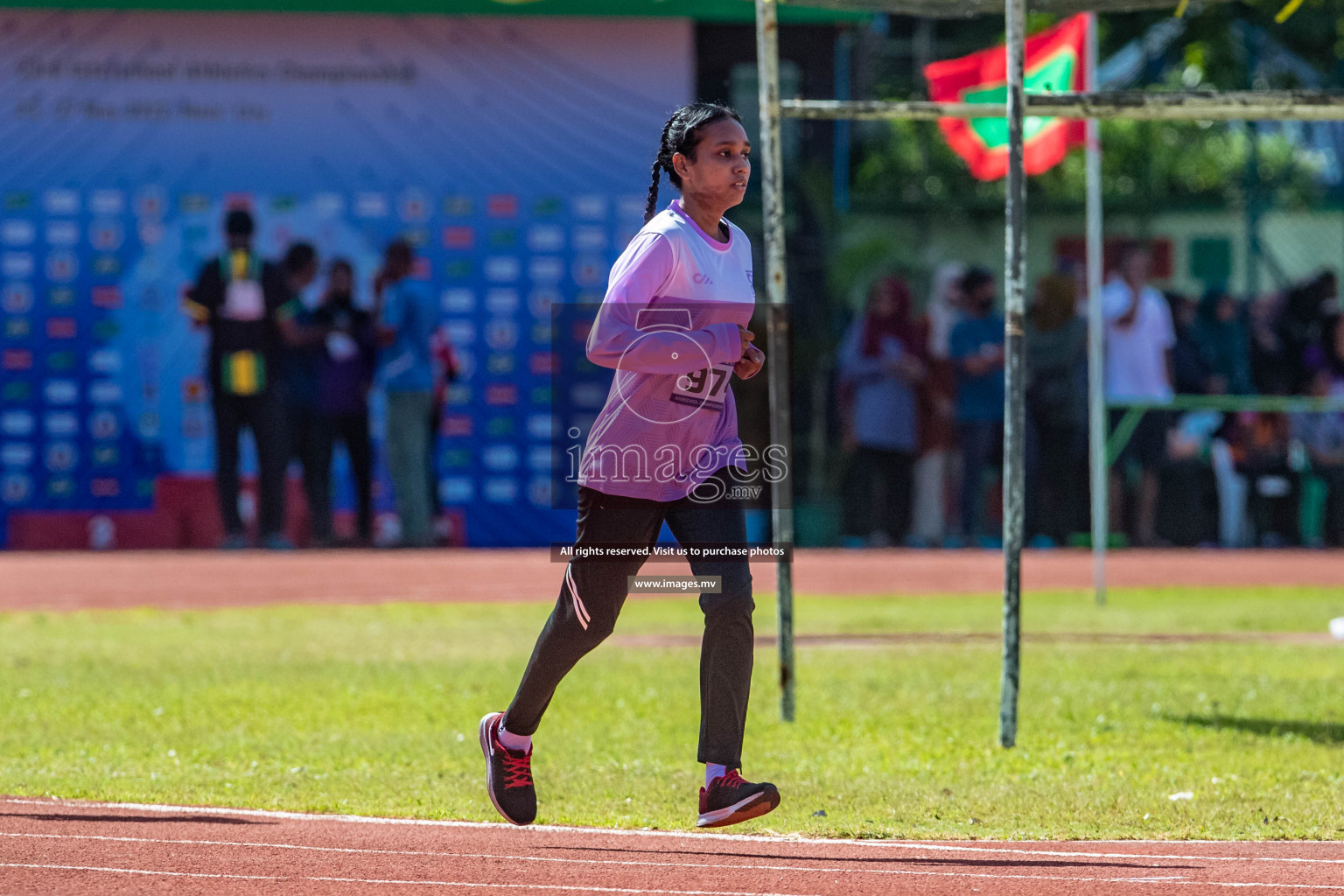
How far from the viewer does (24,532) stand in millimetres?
21703

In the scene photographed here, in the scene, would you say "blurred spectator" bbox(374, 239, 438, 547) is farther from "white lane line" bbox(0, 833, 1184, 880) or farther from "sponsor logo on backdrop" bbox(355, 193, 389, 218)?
"white lane line" bbox(0, 833, 1184, 880)

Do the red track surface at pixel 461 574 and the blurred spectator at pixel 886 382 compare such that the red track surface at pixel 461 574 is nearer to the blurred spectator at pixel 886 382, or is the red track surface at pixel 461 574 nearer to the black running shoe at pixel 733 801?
the blurred spectator at pixel 886 382

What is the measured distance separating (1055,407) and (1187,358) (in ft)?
4.94

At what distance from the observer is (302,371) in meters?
21.5

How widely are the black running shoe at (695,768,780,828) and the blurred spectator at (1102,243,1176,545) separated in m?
14.3

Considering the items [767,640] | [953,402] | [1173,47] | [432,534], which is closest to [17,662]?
[767,640]

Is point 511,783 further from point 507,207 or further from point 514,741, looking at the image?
point 507,207

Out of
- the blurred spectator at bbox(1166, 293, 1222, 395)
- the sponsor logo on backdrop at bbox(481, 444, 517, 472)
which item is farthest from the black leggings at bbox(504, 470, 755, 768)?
the sponsor logo on backdrop at bbox(481, 444, 517, 472)

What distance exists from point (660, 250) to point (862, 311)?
15.6 m

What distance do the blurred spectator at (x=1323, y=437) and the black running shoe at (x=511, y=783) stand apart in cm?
1633

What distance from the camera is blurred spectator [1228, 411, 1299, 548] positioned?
2106 centimetres

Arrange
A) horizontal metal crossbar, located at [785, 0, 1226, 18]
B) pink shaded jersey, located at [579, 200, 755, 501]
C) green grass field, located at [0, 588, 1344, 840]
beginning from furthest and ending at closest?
horizontal metal crossbar, located at [785, 0, 1226, 18] → green grass field, located at [0, 588, 1344, 840] → pink shaded jersey, located at [579, 200, 755, 501]

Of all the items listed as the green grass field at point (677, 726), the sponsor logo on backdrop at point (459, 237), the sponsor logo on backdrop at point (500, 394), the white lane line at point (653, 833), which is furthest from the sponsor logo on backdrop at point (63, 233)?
the white lane line at point (653, 833)

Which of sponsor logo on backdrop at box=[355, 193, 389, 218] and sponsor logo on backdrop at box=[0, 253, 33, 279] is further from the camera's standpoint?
sponsor logo on backdrop at box=[355, 193, 389, 218]
